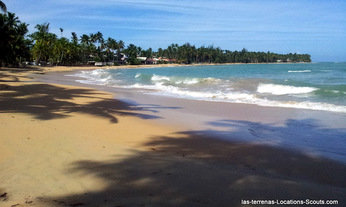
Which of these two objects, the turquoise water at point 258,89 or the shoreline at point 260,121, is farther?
the turquoise water at point 258,89

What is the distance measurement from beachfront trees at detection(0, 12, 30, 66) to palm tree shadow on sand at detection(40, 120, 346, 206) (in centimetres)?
3591

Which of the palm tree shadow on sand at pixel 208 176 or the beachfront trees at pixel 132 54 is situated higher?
the beachfront trees at pixel 132 54

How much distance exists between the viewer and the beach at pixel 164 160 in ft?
10.6

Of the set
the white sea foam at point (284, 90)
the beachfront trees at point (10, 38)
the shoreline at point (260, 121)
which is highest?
the beachfront trees at point (10, 38)

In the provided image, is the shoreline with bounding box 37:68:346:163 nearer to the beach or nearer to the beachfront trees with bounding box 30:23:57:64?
the beach

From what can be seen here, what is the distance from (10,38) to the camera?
3631cm

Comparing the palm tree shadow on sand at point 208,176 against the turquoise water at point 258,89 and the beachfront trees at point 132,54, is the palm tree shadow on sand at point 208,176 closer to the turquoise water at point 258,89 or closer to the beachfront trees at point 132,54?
the turquoise water at point 258,89

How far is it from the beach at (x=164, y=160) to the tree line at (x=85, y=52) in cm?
3312

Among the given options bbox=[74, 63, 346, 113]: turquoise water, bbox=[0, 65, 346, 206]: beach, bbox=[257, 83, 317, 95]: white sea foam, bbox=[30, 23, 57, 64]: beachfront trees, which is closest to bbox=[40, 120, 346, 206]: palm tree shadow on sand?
bbox=[0, 65, 346, 206]: beach

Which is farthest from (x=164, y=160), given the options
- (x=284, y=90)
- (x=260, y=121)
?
(x=284, y=90)

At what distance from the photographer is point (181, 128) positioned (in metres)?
7.43

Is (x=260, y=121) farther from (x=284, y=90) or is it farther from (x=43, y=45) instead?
(x=43, y=45)

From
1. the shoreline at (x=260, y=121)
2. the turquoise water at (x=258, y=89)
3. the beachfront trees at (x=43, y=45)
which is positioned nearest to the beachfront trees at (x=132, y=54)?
the beachfront trees at (x=43, y=45)

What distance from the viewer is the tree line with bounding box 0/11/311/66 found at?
43.9 meters
